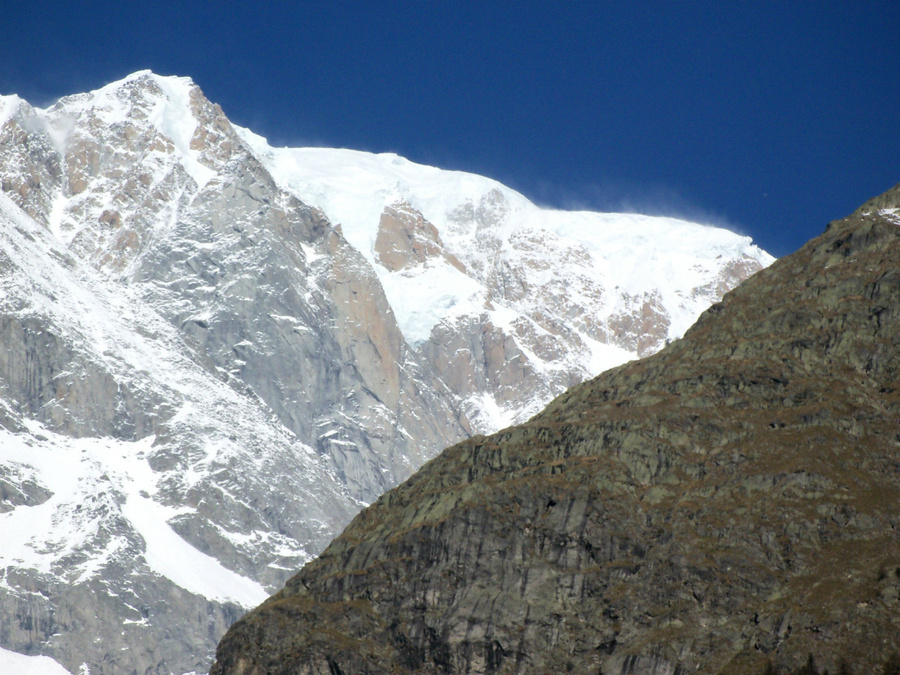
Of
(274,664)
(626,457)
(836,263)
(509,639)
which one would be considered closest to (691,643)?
(509,639)

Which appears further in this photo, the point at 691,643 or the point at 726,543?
the point at 726,543

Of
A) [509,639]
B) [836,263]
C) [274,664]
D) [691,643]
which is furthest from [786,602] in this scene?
[836,263]

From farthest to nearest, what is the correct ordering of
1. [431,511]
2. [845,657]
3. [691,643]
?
[431,511] → [691,643] → [845,657]

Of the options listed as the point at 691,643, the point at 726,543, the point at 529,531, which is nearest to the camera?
the point at 691,643

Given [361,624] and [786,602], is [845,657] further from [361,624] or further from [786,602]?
[361,624]

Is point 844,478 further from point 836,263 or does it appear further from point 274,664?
point 274,664

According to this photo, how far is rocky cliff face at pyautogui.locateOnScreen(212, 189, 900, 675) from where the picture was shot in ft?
374

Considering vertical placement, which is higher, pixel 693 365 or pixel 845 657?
pixel 693 365

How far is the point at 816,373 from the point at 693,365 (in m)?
12.2

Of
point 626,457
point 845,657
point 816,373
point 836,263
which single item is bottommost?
point 845,657

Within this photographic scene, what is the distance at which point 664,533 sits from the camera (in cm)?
12406

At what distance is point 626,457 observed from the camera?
440 feet

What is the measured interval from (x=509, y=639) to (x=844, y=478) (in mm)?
29811

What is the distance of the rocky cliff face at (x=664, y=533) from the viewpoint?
114000 mm
